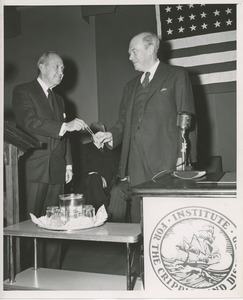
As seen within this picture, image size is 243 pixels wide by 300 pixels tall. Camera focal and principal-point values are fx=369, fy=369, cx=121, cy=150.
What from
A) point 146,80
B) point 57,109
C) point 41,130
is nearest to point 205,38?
point 146,80

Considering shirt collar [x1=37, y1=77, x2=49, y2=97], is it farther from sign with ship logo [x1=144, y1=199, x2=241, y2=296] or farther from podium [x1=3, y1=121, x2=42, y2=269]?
sign with ship logo [x1=144, y1=199, x2=241, y2=296]

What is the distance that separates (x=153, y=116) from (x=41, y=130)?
2.50ft

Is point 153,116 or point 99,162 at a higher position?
point 153,116

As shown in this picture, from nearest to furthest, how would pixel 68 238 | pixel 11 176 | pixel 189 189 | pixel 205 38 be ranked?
pixel 189 189
pixel 68 238
pixel 11 176
pixel 205 38

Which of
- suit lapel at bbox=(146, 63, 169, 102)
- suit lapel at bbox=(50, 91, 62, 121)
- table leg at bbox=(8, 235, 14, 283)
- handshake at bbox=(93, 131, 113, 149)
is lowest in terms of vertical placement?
table leg at bbox=(8, 235, 14, 283)

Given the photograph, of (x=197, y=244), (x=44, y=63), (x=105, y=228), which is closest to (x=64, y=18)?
(x=44, y=63)

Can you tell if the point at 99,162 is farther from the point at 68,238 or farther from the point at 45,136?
the point at 68,238

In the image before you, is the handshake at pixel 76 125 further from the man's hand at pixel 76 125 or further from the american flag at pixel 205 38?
the american flag at pixel 205 38

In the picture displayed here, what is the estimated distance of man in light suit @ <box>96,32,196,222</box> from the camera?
2354 millimetres

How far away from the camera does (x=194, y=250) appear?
5.01ft

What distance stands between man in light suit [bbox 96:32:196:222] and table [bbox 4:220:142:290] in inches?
24.5

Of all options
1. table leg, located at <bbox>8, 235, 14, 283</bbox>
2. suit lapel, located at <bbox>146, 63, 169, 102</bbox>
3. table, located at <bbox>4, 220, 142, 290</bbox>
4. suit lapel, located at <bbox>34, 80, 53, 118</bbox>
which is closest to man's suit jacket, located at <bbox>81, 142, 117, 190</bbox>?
suit lapel, located at <bbox>34, 80, 53, 118</bbox>

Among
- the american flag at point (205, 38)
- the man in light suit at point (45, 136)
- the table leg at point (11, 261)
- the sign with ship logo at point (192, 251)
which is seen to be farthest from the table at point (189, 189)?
the american flag at point (205, 38)

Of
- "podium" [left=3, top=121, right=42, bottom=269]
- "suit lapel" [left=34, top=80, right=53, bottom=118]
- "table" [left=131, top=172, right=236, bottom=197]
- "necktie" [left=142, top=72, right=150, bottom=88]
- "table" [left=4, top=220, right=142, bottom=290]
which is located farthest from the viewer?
"suit lapel" [left=34, top=80, right=53, bottom=118]
